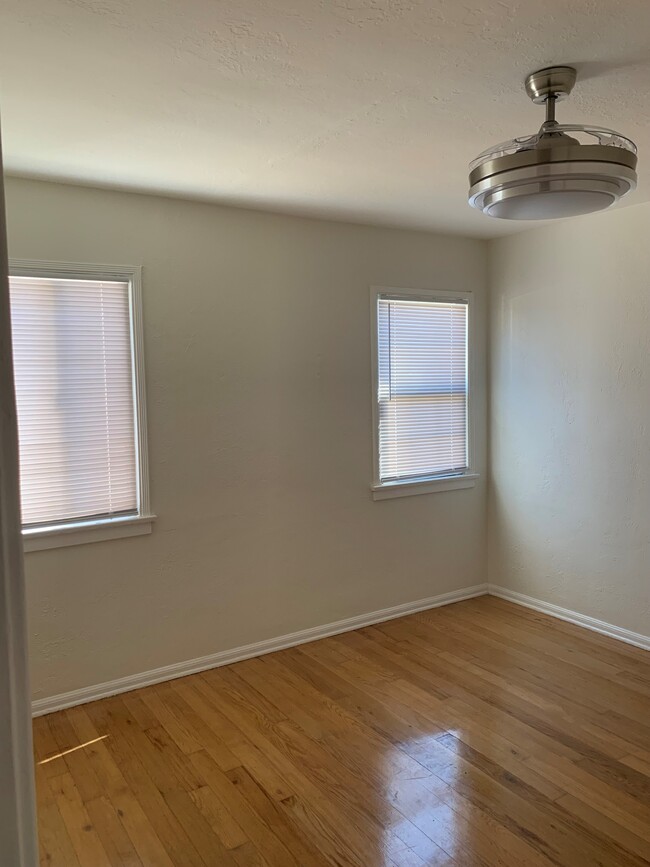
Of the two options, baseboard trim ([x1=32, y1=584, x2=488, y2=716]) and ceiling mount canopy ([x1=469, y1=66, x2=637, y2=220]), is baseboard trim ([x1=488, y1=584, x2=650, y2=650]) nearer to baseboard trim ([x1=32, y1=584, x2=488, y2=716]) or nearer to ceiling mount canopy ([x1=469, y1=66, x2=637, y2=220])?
baseboard trim ([x1=32, y1=584, x2=488, y2=716])

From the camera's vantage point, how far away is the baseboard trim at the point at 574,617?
3766 millimetres

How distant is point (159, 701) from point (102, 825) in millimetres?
887

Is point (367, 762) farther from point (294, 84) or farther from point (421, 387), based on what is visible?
point (294, 84)

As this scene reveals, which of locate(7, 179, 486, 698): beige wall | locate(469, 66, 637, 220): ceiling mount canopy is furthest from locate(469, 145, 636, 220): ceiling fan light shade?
locate(7, 179, 486, 698): beige wall

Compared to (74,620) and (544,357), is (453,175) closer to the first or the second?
(544,357)

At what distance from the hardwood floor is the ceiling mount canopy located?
2082mm

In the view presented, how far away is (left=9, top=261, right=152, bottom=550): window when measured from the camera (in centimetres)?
299

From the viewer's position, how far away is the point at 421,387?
4.32 metres

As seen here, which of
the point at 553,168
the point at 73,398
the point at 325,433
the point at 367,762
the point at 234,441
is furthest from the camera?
the point at 325,433

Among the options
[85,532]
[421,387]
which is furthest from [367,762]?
[421,387]

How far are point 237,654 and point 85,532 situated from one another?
1137 millimetres

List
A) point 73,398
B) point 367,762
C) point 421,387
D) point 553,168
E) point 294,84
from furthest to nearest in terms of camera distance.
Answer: point 421,387 → point 73,398 → point 367,762 → point 294,84 → point 553,168

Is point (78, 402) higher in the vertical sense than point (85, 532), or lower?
higher

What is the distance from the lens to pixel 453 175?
3033 millimetres
